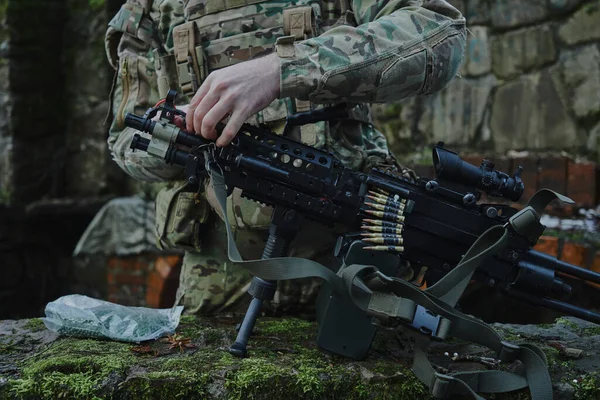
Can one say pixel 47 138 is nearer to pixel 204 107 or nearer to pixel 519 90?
pixel 519 90

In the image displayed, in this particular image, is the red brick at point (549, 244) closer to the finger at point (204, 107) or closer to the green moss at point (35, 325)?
the finger at point (204, 107)

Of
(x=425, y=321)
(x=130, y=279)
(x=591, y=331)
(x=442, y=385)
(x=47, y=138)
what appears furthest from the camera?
(x=47, y=138)

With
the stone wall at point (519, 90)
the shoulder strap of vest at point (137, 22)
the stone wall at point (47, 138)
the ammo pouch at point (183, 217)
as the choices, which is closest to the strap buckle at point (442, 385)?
the ammo pouch at point (183, 217)

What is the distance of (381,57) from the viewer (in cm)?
175

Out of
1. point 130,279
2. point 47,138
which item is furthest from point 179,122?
point 47,138

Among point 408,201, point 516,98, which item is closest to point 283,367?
point 408,201

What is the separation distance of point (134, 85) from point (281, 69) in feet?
2.51

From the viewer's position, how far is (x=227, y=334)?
195 centimetres

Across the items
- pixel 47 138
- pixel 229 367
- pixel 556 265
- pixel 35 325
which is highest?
pixel 556 265

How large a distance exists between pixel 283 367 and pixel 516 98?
2767 mm

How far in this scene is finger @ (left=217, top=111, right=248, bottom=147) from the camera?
5.44 feet

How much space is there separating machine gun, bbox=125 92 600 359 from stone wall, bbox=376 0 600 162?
210 cm

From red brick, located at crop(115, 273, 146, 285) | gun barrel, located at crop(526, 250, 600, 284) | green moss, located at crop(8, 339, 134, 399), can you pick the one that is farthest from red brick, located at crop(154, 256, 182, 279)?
gun barrel, located at crop(526, 250, 600, 284)

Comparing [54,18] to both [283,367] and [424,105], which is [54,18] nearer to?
[424,105]
